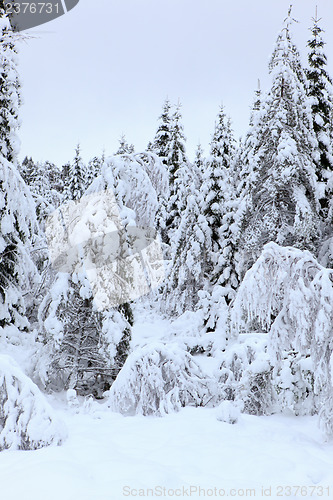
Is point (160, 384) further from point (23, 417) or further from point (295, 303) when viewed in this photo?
point (295, 303)

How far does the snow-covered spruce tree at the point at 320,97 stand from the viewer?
52.0 feet

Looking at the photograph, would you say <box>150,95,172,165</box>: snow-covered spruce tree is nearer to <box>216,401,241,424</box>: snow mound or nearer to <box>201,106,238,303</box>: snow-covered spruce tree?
<box>201,106,238,303</box>: snow-covered spruce tree

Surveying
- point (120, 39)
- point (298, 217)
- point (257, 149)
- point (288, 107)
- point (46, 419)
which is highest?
point (120, 39)

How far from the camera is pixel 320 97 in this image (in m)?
16.2

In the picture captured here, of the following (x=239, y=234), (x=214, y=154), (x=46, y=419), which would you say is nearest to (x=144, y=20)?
(x=214, y=154)

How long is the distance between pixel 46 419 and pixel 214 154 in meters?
13.4

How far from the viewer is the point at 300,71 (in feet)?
48.9

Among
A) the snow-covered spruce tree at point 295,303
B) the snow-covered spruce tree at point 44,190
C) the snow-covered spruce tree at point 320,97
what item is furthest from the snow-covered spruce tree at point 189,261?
the snow-covered spruce tree at point 295,303

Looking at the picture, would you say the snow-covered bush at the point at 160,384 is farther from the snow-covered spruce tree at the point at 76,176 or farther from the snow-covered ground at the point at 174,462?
the snow-covered spruce tree at the point at 76,176

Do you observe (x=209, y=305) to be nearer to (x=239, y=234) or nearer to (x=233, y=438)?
(x=239, y=234)

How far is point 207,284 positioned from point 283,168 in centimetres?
567

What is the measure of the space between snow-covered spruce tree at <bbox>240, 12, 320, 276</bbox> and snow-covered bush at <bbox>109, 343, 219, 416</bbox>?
24.2 ft

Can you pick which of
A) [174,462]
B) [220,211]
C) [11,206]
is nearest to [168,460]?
[174,462]

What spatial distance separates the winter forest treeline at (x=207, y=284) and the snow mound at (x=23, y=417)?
0.01m
